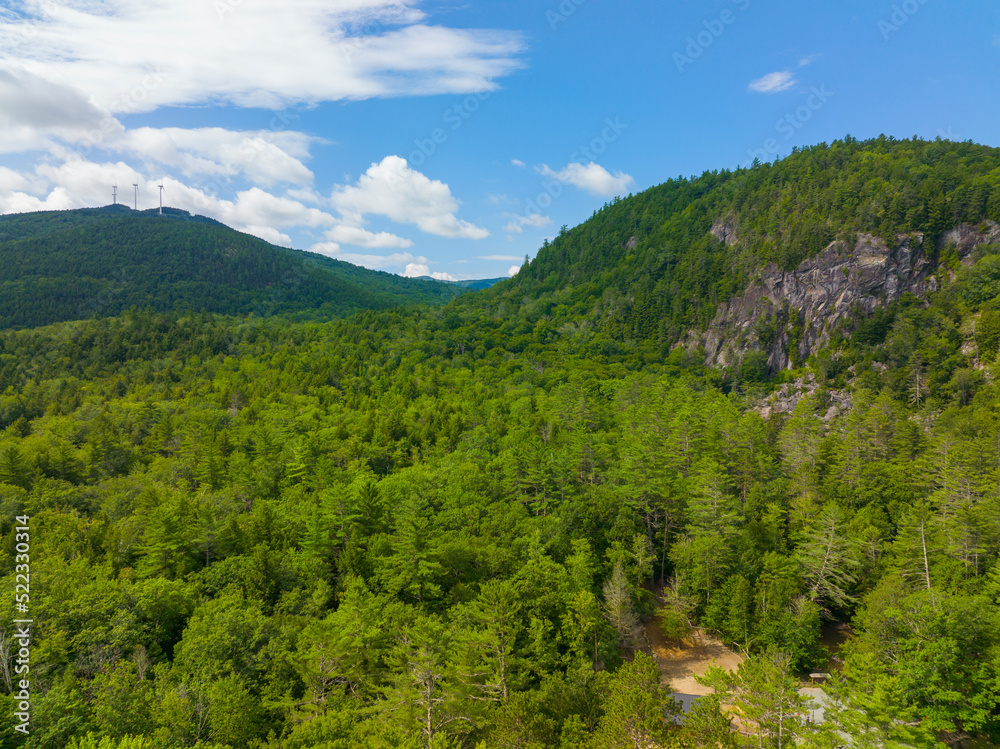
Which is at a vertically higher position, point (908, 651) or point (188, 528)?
point (188, 528)

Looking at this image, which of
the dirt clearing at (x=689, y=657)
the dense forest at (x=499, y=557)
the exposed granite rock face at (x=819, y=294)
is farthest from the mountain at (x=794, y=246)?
the dirt clearing at (x=689, y=657)

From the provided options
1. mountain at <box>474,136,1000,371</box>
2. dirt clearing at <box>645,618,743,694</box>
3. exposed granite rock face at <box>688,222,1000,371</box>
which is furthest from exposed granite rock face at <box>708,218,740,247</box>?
dirt clearing at <box>645,618,743,694</box>

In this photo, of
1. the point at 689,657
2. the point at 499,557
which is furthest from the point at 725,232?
the point at 499,557

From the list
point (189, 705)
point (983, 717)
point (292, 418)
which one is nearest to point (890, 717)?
point (983, 717)

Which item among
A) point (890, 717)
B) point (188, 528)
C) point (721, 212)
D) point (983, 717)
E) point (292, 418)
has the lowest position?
point (983, 717)

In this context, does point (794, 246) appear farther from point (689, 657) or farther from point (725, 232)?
point (689, 657)

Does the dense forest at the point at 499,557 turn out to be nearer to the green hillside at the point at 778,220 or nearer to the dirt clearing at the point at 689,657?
the dirt clearing at the point at 689,657

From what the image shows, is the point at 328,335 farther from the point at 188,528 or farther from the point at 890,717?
the point at 890,717
